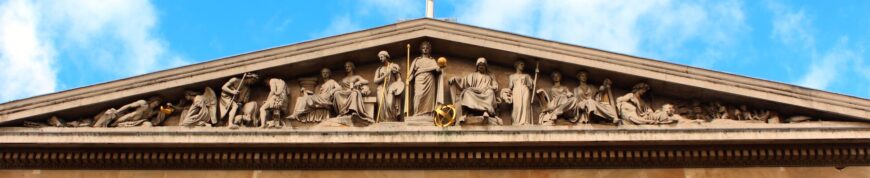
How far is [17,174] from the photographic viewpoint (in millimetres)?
18219

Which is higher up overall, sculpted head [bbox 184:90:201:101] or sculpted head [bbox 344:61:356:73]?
sculpted head [bbox 344:61:356:73]

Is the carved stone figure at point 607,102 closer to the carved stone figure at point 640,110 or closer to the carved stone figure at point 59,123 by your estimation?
the carved stone figure at point 640,110

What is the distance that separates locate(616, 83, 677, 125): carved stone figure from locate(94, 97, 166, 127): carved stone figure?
20.9 ft

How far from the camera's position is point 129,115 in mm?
18391

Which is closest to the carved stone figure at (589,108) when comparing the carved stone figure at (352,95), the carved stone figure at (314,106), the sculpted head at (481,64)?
the sculpted head at (481,64)

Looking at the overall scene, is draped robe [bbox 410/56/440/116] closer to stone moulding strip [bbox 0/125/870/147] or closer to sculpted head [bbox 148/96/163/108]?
stone moulding strip [bbox 0/125/870/147]

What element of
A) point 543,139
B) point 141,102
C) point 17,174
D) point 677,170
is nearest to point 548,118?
point 543,139

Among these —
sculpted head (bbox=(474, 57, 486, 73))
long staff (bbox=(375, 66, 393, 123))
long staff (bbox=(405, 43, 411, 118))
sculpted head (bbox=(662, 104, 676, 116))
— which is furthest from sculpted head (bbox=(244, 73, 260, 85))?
sculpted head (bbox=(662, 104, 676, 116))

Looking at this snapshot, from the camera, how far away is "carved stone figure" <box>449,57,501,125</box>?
59.3 feet

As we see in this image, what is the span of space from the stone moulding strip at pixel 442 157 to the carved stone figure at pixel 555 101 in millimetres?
509

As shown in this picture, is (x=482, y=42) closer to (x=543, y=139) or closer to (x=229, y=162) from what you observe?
(x=543, y=139)

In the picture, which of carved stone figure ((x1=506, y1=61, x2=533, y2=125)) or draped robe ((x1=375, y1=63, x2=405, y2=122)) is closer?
carved stone figure ((x1=506, y1=61, x2=533, y2=125))

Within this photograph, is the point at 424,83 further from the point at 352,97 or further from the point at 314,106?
the point at 314,106

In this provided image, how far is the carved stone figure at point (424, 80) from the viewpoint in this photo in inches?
722
